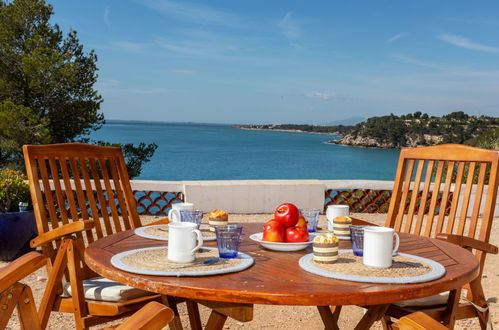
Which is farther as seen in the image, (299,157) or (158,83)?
(299,157)

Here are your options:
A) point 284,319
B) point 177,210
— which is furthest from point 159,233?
point 284,319

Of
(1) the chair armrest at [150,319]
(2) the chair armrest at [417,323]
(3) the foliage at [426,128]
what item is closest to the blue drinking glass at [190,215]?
(1) the chair armrest at [150,319]

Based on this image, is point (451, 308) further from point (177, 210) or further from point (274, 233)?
point (177, 210)

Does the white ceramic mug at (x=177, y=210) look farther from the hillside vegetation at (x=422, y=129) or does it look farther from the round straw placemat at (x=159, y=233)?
the hillside vegetation at (x=422, y=129)

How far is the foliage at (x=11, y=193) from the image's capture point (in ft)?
13.2

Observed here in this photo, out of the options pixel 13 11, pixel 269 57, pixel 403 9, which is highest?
pixel 403 9

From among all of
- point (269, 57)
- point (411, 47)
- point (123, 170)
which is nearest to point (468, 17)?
point (411, 47)

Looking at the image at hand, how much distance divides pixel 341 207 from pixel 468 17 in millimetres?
50269

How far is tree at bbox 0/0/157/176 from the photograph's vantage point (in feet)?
38.8

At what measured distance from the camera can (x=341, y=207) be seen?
79.0 inches

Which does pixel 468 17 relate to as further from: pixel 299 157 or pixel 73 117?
pixel 73 117

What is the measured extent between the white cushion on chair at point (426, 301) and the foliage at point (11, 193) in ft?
10.7

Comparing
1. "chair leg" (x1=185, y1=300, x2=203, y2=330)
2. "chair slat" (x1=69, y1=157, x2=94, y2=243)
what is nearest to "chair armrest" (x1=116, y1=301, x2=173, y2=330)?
"chair leg" (x1=185, y1=300, x2=203, y2=330)

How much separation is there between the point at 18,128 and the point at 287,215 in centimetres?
1057
